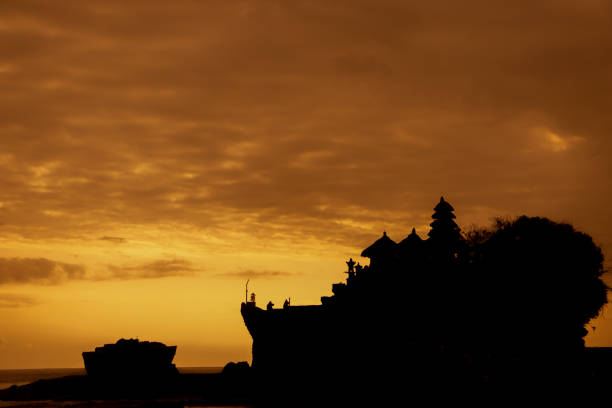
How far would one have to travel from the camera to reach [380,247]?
56.8 meters

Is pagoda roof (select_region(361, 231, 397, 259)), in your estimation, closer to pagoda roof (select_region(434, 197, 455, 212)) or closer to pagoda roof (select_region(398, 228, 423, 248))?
pagoda roof (select_region(398, 228, 423, 248))

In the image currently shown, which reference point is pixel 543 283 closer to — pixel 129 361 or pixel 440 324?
pixel 440 324

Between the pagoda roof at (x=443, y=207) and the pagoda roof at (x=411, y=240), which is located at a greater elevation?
the pagoda roof at (x=443, y=207)

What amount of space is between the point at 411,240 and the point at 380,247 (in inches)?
111

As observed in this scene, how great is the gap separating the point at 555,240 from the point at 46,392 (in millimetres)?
77022

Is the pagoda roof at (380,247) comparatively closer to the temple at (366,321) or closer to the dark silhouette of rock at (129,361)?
the temple at (366,321)

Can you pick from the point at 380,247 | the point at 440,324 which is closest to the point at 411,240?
the point at 380,247

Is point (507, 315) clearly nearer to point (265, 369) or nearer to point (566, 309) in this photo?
point (566, 309)

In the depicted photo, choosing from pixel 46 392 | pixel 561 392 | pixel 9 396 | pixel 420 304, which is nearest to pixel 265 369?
pixel 420 304

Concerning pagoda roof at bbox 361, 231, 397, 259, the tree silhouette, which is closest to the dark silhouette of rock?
pagoda roof at bbox 361, 231, 397, 259

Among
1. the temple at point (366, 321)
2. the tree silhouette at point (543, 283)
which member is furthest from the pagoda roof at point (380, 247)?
the tree silhouette at point (543, 283)

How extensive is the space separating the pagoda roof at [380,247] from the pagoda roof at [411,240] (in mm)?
989

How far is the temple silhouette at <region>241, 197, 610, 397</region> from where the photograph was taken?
5053 cm

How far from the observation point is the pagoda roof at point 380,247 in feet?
185
